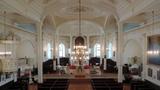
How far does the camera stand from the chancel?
10703mm

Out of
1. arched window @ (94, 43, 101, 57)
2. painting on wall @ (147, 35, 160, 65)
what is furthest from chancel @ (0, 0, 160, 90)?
arched window @ (94, 43, 101, 57)

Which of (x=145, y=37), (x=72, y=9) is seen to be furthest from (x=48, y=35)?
(x=145, y=37)

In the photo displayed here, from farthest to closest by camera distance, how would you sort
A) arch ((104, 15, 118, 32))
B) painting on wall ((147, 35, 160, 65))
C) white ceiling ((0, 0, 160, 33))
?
1. arch ((104, 15, 118, 32))
2. painting on wall ((147, 35, 160, 65))
3. white ceiling ((0, 0, 160, 33))

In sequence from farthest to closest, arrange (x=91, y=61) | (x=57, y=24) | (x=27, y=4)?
(x=91, y=61) → (x=57, y=24) → (x=27, y=4)

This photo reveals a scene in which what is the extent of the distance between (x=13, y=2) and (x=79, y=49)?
9.46 m

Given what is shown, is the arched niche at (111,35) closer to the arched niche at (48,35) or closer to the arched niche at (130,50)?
the arched niche at (130,50)

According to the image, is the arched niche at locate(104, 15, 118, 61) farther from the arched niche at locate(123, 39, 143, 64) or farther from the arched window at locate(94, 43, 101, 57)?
the arched window at locate(94, 43, 101, 57)

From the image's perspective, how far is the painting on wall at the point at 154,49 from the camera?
11000 millimetres

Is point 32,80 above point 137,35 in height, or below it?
below

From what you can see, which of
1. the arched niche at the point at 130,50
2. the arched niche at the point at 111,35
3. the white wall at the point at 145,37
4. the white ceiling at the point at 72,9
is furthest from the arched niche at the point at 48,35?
the white wall at the point at 145,37

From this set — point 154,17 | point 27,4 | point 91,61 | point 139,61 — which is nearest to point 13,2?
point 27,4

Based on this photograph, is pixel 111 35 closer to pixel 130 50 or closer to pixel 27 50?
pixel 130 50

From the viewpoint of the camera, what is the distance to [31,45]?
1825cm

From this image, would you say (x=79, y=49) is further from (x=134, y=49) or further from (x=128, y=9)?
(x=128, y=9)
